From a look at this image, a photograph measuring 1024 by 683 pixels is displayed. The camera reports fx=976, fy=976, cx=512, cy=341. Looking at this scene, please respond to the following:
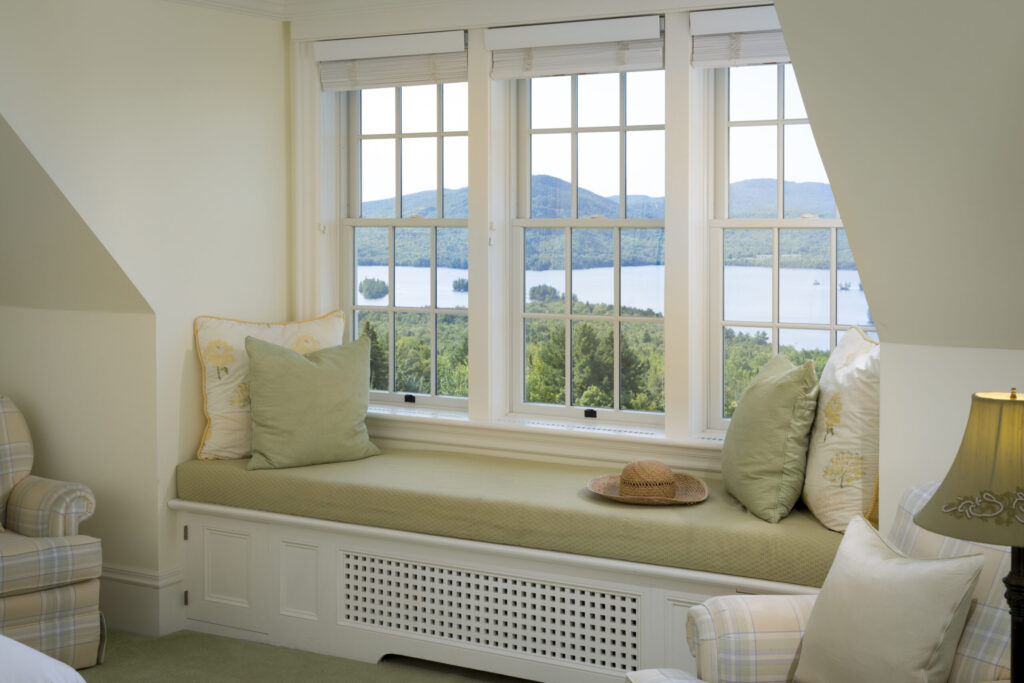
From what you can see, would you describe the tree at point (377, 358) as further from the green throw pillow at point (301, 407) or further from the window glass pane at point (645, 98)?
the window glass pane at point (645, 98)

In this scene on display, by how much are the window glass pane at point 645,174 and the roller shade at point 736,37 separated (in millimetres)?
379

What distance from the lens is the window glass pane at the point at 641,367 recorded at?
3.87m

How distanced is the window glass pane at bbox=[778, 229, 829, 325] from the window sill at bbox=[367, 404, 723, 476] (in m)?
0.56

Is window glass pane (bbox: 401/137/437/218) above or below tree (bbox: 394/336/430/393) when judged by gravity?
above

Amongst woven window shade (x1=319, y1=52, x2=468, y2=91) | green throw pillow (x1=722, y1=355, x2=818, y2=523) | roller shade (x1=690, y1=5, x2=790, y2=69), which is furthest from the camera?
woven window shade (x1=319, y1=52, x2=468, y2=91)

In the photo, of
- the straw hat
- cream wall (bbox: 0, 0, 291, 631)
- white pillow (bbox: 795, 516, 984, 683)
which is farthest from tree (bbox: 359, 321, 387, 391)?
white pillow (bbox: 795, 516, 984, 683)

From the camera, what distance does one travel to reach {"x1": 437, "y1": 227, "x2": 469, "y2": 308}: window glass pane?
4.25m

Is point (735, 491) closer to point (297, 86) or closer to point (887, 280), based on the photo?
point (887, 280)

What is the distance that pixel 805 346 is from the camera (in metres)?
3.63

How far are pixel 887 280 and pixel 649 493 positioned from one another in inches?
43.0

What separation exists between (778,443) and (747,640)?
0.87 metres

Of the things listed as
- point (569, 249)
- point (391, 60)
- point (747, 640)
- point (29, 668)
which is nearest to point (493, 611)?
point (747, 640)

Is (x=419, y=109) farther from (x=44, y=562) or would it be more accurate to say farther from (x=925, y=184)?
(x=925, y=184)

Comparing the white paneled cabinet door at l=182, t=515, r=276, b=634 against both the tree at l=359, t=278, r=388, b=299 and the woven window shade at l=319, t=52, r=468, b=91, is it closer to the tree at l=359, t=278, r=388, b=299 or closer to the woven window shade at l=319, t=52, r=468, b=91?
the tree at l=359, t=278, r=388, b=299
